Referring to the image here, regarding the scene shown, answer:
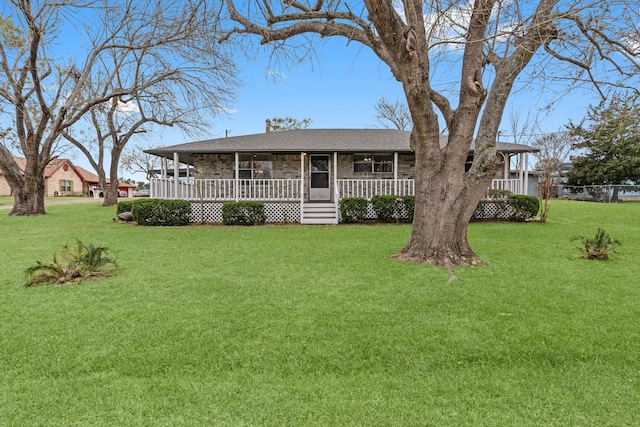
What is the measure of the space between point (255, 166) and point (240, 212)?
3.15 meters

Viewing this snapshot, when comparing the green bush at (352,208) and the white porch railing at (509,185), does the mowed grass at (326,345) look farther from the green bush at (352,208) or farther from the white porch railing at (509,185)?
the white porch railing at (509,185)

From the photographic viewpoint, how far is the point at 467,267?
600cm

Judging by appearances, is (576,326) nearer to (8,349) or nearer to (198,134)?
(8,349)

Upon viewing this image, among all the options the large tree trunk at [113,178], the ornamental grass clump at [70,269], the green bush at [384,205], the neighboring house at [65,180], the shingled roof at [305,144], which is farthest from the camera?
the neighboring house at [65,180]

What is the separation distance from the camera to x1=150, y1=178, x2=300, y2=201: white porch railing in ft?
44.6

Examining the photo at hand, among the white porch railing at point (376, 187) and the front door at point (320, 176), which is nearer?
the white porch railing at point (376, 187)

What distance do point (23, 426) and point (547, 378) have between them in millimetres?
3459

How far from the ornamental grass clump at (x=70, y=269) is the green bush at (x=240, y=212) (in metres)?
6.82

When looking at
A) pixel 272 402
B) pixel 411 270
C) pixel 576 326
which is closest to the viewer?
pixel 272 402

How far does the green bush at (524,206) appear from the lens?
500 inches

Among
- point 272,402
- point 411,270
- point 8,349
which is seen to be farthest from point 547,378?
point 8,349

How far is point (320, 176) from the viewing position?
15.1 meters

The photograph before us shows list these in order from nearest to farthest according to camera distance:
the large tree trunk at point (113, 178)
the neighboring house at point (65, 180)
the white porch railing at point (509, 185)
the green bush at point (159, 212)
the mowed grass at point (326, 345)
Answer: the mowed grass at point (326, 345), the green bush at point (159, 212), the white porch railing at point (509, 185), the large tree trunk at point (113, 178), the neighboring house at point (65, 180)

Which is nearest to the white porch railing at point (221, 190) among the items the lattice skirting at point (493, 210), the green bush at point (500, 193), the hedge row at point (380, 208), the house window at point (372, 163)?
the hedge row at point (380, 208)
